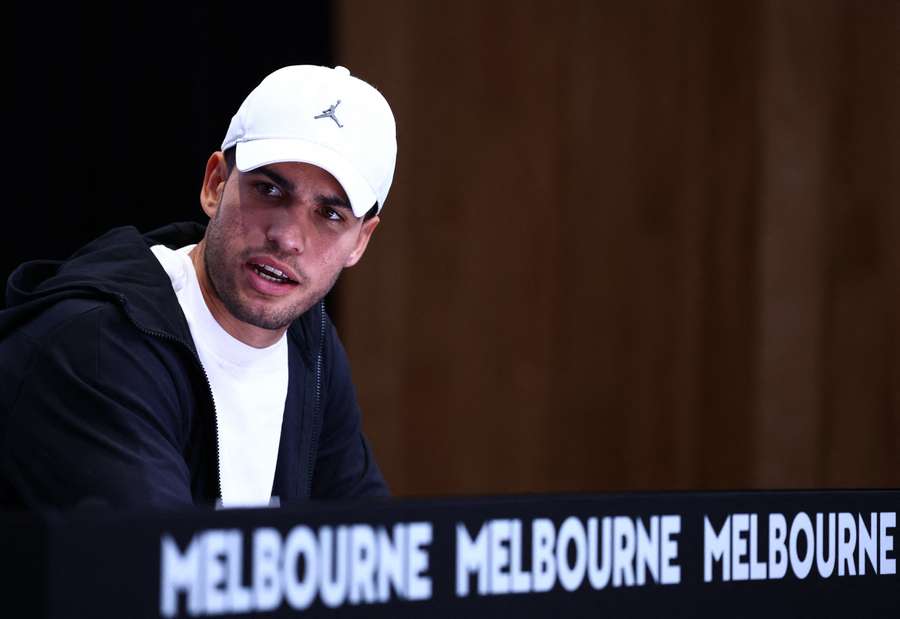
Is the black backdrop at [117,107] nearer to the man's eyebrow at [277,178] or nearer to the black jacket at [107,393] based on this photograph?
the black jacket at [107,393]

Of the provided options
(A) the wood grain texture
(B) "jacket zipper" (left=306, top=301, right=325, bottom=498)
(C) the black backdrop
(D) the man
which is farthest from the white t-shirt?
(A) the wood grain texture

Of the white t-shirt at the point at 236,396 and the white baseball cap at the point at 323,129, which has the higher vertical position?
the white baseball cap at the point at 323,129

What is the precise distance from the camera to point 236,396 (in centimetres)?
178

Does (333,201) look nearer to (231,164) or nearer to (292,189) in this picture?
(292,189)

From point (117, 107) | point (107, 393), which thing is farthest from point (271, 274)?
point (117, 107)

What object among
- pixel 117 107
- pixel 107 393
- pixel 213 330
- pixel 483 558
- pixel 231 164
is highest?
pixel 117 107

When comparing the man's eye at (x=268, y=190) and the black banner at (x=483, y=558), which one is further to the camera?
the man's eye at (x=268, y=190)

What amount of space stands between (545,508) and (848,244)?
3.10 meters

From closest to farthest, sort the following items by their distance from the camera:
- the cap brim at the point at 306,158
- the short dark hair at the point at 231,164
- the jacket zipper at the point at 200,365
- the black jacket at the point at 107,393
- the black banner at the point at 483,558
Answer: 1. the black banner at the point at 483,558
2. the black jacket at the point at 107,393
3. the jacket zipper at the point at 200,365
4. the cap brim at the point at 306,158
5. the short dark hair at the point at 231,164

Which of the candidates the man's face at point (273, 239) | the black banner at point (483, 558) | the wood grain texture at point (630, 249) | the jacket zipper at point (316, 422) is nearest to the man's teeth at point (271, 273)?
the man's face at point (273, 239)

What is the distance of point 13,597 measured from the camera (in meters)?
0.96

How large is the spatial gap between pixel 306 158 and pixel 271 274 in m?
0.17

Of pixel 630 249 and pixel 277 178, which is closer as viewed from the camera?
pixel 277 178

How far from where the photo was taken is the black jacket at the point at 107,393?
1470 millimetres
